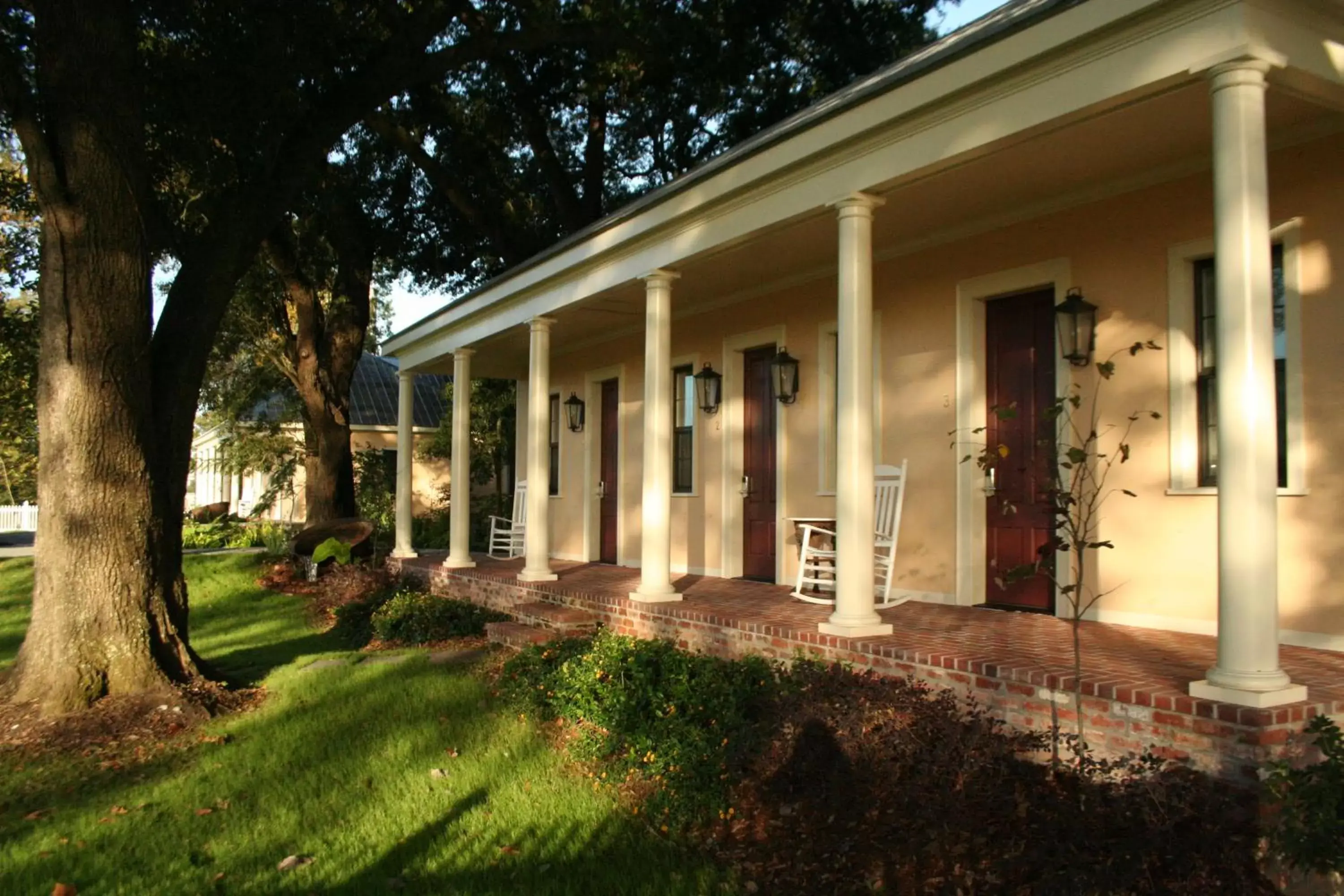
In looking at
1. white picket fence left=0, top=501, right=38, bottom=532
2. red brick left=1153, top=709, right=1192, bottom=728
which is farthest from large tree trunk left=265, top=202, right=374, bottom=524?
white picket fence left=0, top=501, right=38, bottom=532

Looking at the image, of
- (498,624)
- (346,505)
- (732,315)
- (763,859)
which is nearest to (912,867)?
(763,859)

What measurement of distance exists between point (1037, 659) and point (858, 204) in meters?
2.84

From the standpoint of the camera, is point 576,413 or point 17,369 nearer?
point 17,369

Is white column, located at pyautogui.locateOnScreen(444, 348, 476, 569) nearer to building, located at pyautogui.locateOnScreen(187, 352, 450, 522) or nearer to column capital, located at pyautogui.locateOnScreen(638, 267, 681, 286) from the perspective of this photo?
column capital, located at pyautogui.locateOnScreen(638, 267, 681, 286)

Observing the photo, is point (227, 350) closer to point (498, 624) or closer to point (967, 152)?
point (498, 624)

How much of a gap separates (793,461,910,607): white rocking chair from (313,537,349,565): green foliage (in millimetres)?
8422

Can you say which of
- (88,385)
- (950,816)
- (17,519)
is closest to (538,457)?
(88,385)

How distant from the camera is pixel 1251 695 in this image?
373 cm

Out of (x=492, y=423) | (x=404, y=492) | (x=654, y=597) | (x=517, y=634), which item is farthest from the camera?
(x=492, y=423)

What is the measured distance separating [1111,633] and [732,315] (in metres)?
5.05

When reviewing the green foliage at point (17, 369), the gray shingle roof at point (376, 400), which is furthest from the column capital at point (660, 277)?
the gray shingle roof at point (376, 400)

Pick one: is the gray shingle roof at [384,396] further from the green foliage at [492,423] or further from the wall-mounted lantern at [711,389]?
the wall-mounted lantern at [711,389]

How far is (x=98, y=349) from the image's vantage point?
6.61m

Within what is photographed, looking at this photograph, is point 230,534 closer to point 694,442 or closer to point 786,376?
point 694,442
